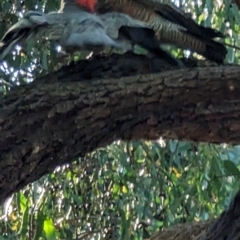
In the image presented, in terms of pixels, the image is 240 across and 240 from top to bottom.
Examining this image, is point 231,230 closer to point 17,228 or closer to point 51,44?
point 51,44

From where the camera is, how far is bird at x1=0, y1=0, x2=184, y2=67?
0.98 m

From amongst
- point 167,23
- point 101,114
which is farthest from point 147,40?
point 101,114

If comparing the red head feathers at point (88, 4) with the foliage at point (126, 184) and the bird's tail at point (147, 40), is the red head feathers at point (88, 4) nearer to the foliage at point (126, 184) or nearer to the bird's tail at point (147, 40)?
the bird's tail at point (147, 40)

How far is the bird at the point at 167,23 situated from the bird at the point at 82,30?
0.07 feet

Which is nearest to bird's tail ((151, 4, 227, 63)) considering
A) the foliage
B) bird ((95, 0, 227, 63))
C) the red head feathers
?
bird ((95, 0, 227, 63))

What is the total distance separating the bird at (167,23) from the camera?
1.12m

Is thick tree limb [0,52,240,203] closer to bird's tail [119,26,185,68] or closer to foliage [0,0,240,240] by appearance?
bird's tail [119,26,185,68]

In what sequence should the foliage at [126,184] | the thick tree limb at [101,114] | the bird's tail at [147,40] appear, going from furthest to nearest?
the foliage at [126,184] < the bird's tail at [147,40] < the thick tree limb at [101,114]

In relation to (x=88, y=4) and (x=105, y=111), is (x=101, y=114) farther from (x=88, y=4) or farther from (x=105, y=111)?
(x=88, y=4)

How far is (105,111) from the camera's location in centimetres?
102

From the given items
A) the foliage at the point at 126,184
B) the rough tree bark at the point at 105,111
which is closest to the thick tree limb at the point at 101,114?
the rough tree bark at the point at 105,111

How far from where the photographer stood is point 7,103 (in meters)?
0.99

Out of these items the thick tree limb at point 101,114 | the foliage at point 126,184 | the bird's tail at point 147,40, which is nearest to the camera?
the thick tree limb at point 101,114

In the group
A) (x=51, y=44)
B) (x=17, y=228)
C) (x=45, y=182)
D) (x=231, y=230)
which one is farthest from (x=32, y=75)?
(x=231, y=230)
